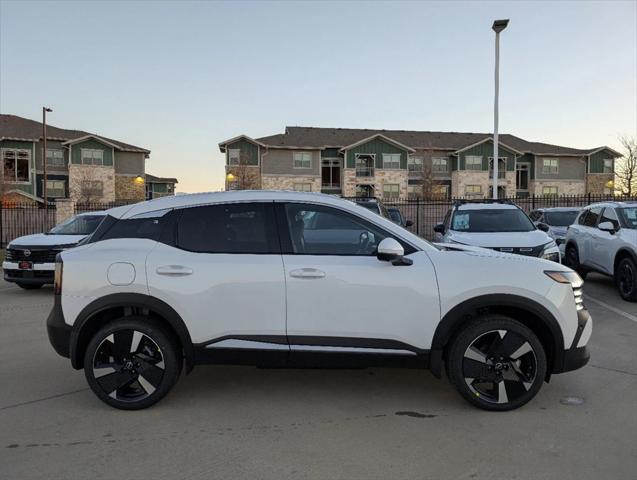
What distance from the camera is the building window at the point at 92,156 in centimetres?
4594

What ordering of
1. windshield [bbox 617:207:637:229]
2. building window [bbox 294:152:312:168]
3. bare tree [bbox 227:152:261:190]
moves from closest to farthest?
windshield [bbox 617:207:637:229] → bare tree [bbox 227:152:261:190] → building window [bbox 294:152:312:168]

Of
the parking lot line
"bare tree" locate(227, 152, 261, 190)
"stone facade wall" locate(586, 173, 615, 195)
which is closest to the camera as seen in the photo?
the parking lot line

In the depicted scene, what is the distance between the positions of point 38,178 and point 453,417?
4983cm

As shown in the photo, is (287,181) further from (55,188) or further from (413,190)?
(55,188)

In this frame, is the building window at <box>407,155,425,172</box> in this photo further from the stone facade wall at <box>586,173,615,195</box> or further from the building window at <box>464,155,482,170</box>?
the stone facade wall at <box>586,173,615,195</box>

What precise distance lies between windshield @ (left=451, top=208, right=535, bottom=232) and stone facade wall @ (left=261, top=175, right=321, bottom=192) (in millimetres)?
36096

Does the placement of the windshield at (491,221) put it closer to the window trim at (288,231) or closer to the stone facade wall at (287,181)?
the window trim at (288,231)

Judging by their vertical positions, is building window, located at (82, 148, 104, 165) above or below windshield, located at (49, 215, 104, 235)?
above

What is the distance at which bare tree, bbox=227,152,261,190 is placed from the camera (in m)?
42.6

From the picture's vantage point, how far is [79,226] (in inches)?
443

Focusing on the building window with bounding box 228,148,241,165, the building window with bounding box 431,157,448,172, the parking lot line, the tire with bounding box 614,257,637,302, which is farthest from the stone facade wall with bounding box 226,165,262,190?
the tire with bounding box 614,257,637,302

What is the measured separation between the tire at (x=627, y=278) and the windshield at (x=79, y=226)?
34.1ft

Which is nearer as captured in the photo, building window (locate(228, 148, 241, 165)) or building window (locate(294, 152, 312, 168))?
building window (locate(228, 148, 241, 165))

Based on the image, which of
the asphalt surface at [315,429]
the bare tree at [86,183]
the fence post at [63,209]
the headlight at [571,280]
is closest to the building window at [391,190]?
the bare tree at [86,183]
